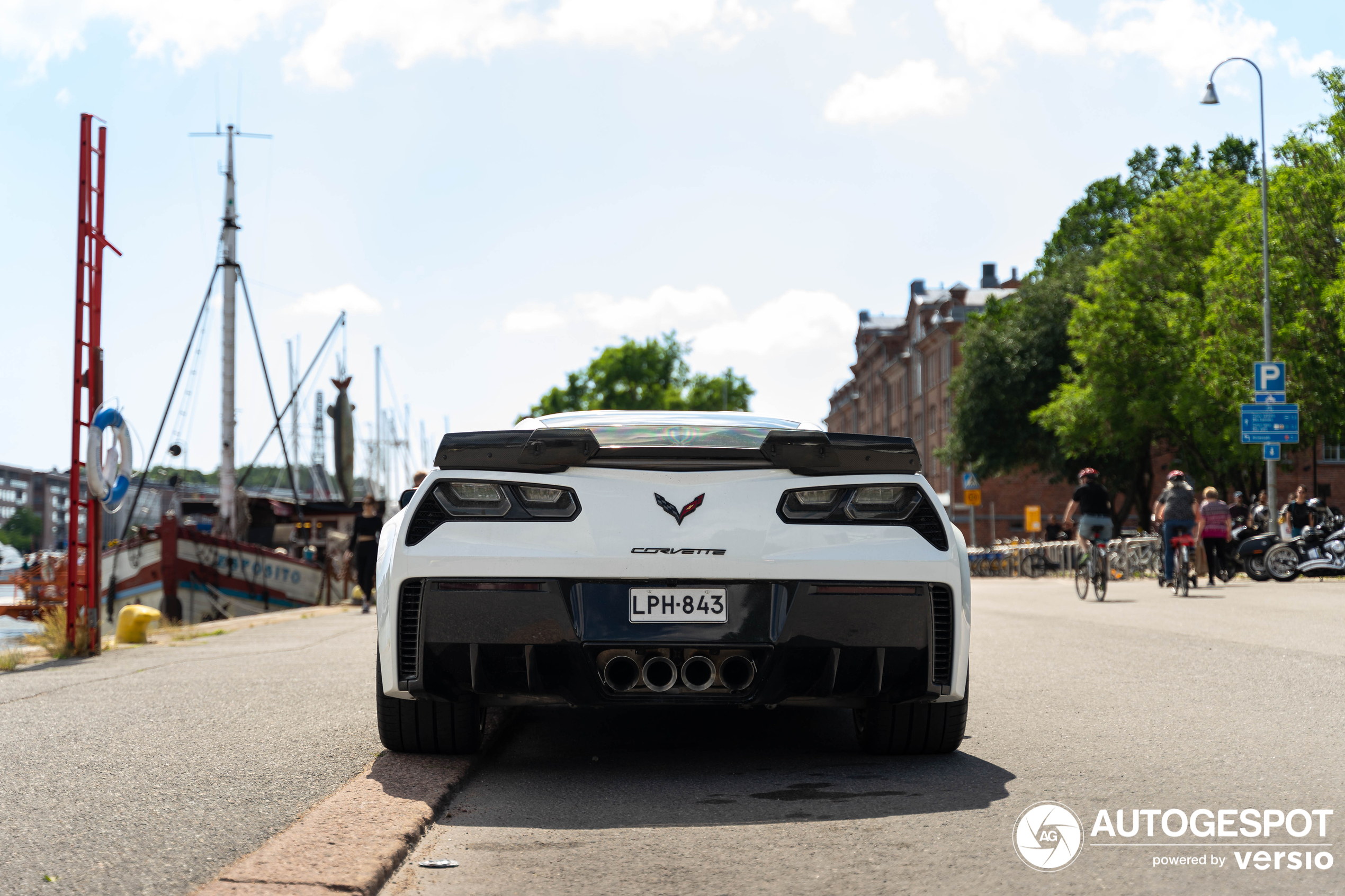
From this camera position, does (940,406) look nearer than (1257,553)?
No

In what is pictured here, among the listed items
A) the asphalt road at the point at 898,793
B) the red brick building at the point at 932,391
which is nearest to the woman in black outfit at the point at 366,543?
the asphalt road at the point at 898,793

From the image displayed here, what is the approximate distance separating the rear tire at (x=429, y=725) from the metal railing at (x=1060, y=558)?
16.2 m

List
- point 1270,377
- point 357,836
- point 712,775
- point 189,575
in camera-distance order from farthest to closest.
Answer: point 189,575 → point 1270,377 → point 712,775 → point 357,836

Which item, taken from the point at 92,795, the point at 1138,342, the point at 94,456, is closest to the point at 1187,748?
the point at 92,795

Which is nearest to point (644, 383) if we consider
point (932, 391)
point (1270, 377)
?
point (932, 391)

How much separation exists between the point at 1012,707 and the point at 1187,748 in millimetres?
1553

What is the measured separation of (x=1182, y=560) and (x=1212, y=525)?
350 centimetres

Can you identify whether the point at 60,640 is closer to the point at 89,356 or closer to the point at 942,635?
the point at 89,356

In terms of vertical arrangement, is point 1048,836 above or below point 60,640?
above

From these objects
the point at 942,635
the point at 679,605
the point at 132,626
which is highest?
the point at 679,605

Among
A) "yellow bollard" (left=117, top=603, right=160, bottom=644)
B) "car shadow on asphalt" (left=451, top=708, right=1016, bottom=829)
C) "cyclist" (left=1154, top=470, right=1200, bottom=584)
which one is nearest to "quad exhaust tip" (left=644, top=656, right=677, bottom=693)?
"car shadow on asphalt" (left=451, top=708, right=1016, bottom=829)

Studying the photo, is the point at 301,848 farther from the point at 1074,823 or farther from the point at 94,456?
the point at 94,456

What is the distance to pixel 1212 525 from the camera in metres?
22.4

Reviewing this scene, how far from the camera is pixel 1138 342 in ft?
137
